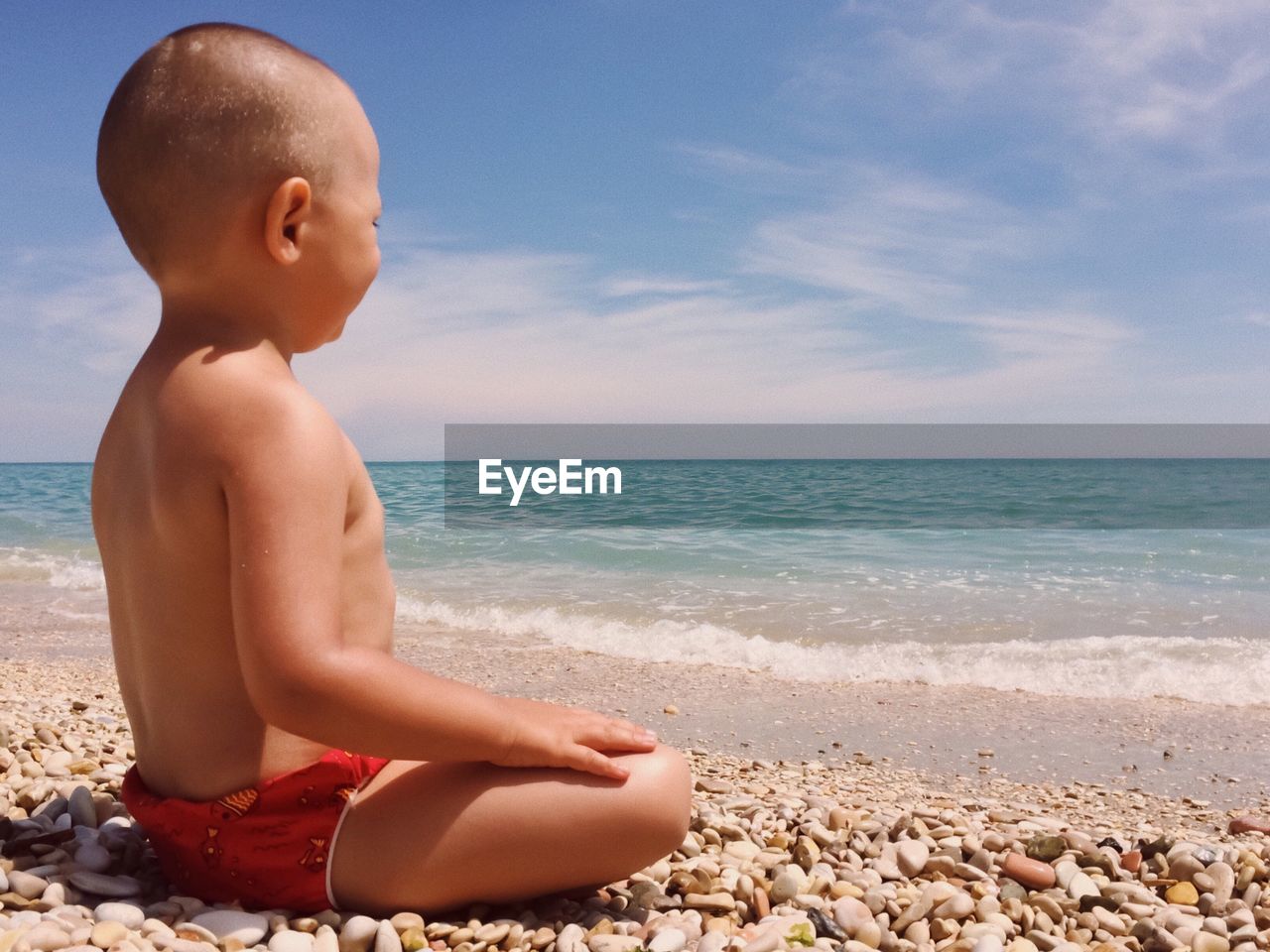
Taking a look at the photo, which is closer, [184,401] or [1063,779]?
[184,401]

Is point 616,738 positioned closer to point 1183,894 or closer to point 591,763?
point 591,763

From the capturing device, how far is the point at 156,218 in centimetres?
162

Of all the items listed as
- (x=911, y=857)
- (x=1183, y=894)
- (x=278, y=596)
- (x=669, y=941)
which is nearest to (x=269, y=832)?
(x=278, y=596)

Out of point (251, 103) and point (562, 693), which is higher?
point (251, 103)

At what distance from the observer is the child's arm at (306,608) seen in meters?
1.48

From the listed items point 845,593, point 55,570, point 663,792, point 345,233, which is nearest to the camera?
point 345,233

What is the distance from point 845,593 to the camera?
30.1ft

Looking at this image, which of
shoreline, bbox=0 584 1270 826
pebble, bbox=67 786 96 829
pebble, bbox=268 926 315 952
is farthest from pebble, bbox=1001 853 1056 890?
pebble, bbox=67 786 96 829

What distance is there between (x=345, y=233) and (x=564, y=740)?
3.15 ft

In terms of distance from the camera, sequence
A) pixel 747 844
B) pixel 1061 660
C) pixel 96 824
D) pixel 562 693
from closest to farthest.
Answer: pixel 96 824, pixel 747 844, pixel 562 693, pixel 1061 660

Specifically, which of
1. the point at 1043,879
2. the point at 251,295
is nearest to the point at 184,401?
the point at 251,295

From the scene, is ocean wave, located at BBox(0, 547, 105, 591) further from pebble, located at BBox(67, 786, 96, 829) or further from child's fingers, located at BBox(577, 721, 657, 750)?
child's fingers, located at BBox(577, 721, 657, 750)

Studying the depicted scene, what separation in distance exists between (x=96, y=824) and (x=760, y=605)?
6717 mm

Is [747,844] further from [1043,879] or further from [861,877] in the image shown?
[1043,879]
